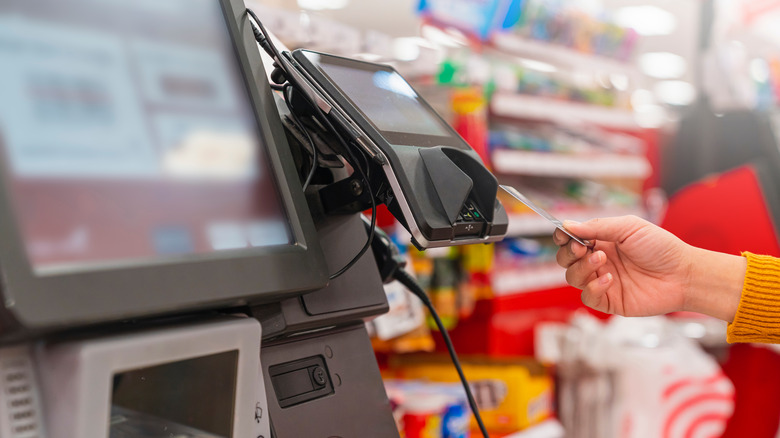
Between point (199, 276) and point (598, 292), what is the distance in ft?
2.22

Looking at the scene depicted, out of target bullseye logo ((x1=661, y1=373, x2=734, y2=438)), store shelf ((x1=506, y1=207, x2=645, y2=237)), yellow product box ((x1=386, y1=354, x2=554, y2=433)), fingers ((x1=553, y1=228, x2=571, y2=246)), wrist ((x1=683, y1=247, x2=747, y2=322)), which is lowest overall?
target bullseye logo ((x1=661, y1=373, x2=734, y2=438))

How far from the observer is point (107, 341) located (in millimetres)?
551

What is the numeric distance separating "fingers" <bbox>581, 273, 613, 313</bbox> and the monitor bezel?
0.50 meters

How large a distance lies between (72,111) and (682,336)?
283 centimetres

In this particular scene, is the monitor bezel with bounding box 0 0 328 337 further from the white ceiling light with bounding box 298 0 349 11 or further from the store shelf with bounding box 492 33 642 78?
the white ceiling light with bounding box 298 0 349 11

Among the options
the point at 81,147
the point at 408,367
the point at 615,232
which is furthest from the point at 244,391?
the point at 408,367

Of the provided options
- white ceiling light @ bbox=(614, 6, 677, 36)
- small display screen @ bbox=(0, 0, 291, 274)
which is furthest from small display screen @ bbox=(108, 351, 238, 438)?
white ceiling light @ bbox=(614, 6, 677, 36)

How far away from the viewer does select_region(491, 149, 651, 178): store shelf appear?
9.05 ft

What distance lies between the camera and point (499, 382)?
8.07 feet

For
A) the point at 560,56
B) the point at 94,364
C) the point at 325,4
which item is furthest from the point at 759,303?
the point at 325,4

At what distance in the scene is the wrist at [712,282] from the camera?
3.96 ft

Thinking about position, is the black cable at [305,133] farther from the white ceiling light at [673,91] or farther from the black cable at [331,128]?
the white ceiling light at [673,91]

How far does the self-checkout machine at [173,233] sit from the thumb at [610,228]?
9.1 inches

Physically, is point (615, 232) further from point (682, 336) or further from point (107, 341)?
point (682, 336)
